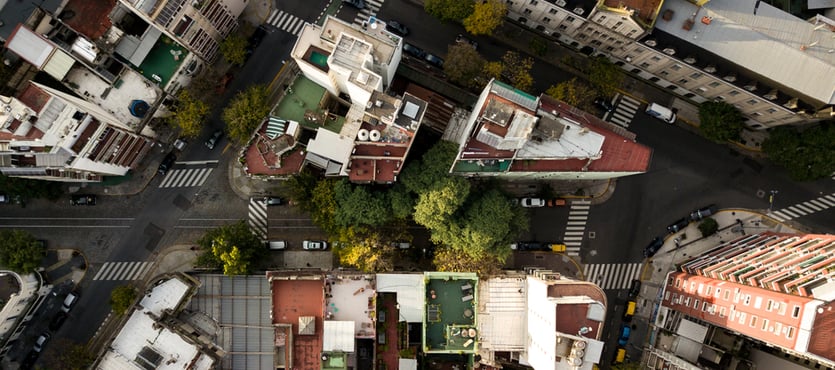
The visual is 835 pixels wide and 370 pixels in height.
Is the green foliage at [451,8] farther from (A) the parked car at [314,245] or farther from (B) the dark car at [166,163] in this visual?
(B) the dark car at [166,163]

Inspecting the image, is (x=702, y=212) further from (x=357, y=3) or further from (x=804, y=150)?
(x=357, y=3)

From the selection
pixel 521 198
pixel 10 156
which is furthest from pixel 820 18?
pixel 10 156

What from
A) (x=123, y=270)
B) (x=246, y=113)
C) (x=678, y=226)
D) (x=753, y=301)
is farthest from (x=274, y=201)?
(x=753, y=301)

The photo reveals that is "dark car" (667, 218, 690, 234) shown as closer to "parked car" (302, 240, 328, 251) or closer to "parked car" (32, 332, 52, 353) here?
"parked car" (302, 240, 328, 251)

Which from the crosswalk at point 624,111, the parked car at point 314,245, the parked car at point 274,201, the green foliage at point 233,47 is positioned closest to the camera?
the green foliage at point 233,47

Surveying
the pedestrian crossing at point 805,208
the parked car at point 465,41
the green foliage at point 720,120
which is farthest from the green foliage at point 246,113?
the pedestrian crossing at point 805,208

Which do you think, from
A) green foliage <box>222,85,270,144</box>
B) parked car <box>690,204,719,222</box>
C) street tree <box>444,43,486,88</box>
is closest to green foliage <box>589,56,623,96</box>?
street tree <box>444,43,486,88</box>

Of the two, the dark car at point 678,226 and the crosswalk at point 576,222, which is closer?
the dark car at point 678,226
